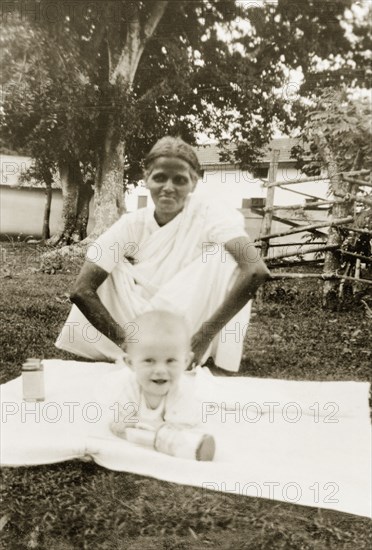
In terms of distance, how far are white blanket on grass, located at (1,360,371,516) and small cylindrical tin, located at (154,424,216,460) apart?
0.03 metres

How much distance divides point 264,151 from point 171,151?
10.3 inches

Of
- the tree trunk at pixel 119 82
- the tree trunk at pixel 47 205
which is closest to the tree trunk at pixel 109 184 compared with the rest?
the tree trunk at pixel 119 82

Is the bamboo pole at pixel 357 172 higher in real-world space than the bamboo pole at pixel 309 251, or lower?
higher

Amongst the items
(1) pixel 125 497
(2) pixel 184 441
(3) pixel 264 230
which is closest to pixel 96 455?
(1) pixel 125 497

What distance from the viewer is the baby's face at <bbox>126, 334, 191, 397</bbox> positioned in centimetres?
151

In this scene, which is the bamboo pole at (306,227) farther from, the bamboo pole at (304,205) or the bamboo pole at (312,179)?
the bamboo pole at (312,179)

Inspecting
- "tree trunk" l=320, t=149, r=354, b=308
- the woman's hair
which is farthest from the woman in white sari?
"tree trunk" l=320, t=149, r=354, b=308

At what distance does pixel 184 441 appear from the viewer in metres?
1.47

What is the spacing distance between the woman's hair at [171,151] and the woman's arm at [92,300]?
0.44 m

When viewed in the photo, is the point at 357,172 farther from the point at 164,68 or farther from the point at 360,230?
the point at 164,68

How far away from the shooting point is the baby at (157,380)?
5.00 ft

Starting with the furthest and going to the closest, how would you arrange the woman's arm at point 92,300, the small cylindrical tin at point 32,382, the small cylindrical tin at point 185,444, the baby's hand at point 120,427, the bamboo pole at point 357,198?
the bamboo pole at point 357,198 < the woman's arm at point 92,300 < the small cylindrical tin at point 32,382 < the baby's hand at point 120,427 < the small cylindrical tin at point 185,444

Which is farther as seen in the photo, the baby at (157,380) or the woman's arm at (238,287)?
the woman's arm at (238,287)

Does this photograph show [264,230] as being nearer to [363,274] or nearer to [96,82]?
[96,82]
